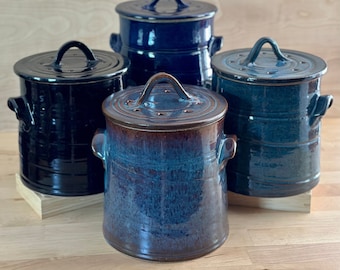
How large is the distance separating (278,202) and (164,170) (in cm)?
24

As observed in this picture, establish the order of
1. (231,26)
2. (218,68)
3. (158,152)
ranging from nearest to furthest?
(158,152), (218,68), (231,26)

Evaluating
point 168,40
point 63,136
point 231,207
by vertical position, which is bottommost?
point 231,207

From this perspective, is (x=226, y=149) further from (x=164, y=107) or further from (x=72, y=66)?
(x=72, y=66)

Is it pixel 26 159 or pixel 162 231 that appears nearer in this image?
pixel 162 231

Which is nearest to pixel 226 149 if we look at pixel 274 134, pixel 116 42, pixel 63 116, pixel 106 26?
pixel 274 134

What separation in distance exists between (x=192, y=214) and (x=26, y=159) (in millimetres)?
268

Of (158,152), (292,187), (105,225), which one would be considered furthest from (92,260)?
Result: (292,187)

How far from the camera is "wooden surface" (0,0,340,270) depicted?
80 cm

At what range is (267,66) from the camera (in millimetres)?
868

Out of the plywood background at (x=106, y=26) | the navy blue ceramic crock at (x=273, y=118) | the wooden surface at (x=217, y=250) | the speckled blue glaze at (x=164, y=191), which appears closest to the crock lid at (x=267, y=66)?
the navy blue ceramic crock at (x=273, y=118)

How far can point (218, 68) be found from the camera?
863 millimetres

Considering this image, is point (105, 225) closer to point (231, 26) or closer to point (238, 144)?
point (238, 144)

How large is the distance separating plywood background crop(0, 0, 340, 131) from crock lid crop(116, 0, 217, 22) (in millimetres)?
207

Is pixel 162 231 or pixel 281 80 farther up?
pixel 281 80
